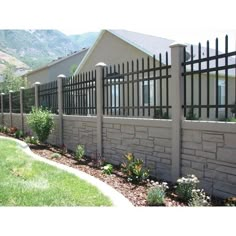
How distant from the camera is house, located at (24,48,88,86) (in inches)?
1164

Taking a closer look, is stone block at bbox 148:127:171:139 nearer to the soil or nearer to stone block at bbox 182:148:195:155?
stone block at bbox 182:148:195:155

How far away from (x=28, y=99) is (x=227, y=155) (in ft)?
38.4

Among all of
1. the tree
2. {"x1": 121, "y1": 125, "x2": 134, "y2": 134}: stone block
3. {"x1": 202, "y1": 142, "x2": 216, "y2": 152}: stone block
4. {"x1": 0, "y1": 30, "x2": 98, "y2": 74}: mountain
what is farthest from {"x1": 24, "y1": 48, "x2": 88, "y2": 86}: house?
{"x1": 0, "y1": 30, "x2": 98, "y2": 74}: mountain

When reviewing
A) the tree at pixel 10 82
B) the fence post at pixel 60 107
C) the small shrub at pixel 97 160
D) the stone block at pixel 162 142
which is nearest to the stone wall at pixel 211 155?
the stone block at pixel 162 142

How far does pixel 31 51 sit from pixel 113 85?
55829 mm

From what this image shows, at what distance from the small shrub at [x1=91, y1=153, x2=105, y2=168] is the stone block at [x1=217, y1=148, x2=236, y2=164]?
327 centimetres

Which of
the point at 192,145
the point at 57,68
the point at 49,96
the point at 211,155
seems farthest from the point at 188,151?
the point at 57,68

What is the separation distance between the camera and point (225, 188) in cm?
501

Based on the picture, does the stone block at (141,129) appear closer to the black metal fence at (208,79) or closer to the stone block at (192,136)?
the black metal fence at (208,79)

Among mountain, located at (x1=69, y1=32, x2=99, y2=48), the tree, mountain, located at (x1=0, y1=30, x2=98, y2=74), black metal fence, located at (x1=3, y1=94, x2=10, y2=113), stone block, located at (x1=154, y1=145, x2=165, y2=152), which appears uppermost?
mountain, located at (x1=0, y1=30, x2=98, y2=74)

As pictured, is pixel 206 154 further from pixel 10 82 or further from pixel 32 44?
pixel 32 44

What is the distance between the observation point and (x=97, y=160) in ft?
26.6

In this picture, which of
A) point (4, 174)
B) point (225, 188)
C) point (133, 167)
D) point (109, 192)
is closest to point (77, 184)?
point (109, 192)
